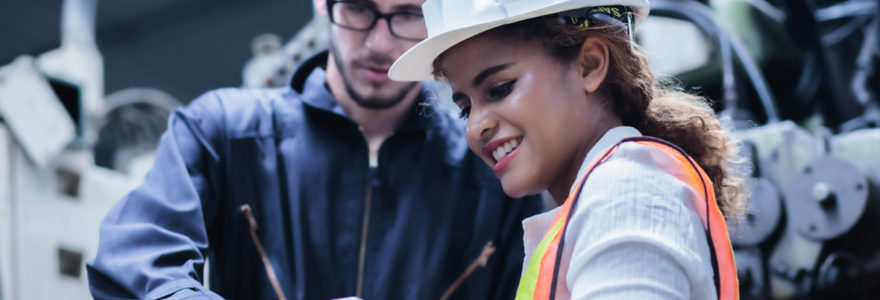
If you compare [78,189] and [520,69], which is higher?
[520,69]

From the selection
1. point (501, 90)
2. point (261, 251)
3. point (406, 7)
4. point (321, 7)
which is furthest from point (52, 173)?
point (501, 90)

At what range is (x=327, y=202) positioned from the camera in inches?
63.8

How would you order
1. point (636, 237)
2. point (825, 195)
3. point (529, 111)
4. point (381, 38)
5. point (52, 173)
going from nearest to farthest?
1. point (636, 237)
2. point (529, 111)
3. point (381, 38)
4. point (825, 195)
5. point (52, 173)

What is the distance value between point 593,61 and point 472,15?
17 cm

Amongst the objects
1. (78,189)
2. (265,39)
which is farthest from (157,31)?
(78,189)

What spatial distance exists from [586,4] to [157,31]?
8.63 meters

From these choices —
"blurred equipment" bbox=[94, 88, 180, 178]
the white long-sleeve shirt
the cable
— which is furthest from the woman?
"blurred equipment" bbox=[94, 88, 180, 178]

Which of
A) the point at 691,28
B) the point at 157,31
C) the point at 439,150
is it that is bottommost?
the point at 157,31

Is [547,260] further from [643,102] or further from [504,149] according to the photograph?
[643,102]

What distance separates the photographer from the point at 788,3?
2820 millimetres

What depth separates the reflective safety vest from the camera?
91cm

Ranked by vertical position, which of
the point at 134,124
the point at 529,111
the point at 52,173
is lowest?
the point at 134,124

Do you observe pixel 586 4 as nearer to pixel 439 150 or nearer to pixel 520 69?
pixel 520 69

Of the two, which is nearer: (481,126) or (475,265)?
(481,126)
